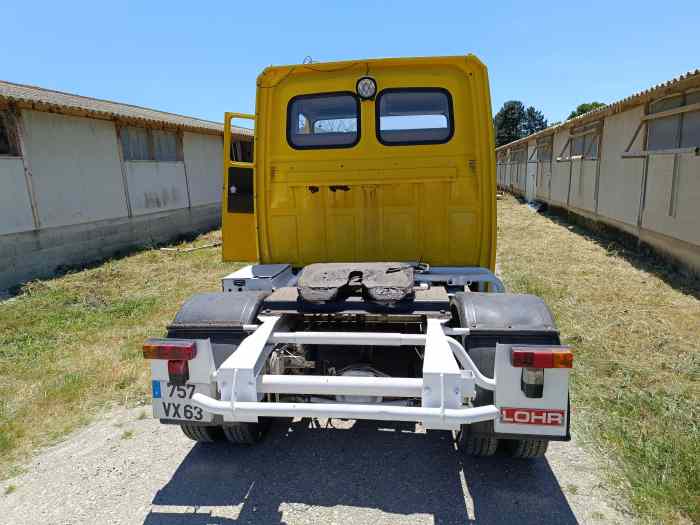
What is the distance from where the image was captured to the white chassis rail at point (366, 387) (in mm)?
2264

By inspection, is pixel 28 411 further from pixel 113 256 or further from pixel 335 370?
pixel 113 256

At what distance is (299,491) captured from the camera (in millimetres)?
2811

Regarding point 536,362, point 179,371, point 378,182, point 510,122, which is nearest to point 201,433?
point 179,371

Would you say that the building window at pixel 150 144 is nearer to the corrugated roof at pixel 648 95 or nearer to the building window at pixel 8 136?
the building window at pixel 8 136

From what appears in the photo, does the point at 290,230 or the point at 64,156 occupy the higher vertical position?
the point at 64,156

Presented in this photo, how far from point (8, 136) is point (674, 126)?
1229 cm

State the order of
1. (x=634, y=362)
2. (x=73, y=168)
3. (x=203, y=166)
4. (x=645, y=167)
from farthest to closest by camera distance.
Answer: (x=203, y=166), (x=73, y=168), (x=645, y=167), (x=634, y=362)

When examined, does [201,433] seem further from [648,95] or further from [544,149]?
A: [544,149]

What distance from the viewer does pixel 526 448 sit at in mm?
2787

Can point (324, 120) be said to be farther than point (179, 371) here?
Yes

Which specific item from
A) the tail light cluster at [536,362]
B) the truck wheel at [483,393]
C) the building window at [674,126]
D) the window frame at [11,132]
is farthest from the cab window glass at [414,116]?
the window frame at [11,132]

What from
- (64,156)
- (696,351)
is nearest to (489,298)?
(696,351)

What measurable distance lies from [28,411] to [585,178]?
1390cm

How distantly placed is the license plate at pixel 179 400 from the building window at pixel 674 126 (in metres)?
8.43
